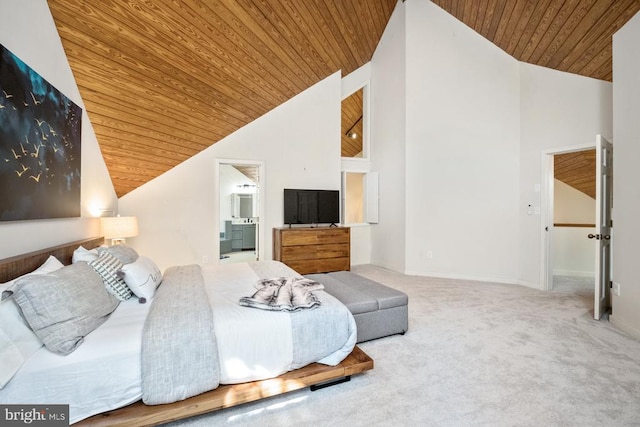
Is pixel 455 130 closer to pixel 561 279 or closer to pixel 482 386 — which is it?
pixel 561 279

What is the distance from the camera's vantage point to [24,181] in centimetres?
184

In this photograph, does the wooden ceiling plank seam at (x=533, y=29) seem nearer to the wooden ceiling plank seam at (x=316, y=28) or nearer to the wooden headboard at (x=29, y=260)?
the wooden ceiling plank seam at (x=316, y=28)

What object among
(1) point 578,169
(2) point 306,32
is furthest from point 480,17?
(1) point 578,169

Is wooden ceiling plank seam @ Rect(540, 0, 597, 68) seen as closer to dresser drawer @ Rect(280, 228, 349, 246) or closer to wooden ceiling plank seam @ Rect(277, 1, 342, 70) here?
wooden ceiling plank seam @ Rect(277, 1, 342, 70)

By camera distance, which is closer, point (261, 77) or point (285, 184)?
point (261, 77)

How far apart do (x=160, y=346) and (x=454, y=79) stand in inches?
208

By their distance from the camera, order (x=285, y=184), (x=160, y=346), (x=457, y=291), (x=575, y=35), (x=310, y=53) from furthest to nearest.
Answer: (x=285, y=184) < (x=310, y=53) < (x=457, y=291) < (x=575, y=35) < (x=160, y=346)

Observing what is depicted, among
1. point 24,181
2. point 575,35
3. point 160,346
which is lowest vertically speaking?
point 160,346

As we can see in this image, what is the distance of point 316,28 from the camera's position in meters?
3.88

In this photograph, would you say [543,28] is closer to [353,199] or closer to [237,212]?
[353,199]

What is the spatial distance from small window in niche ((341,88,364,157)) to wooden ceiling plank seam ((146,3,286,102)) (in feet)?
8.36

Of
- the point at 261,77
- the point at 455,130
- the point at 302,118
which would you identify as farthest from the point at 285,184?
the point at 455,130

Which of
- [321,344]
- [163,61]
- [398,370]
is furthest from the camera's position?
[163,61]

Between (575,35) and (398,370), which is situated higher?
(575,35)
